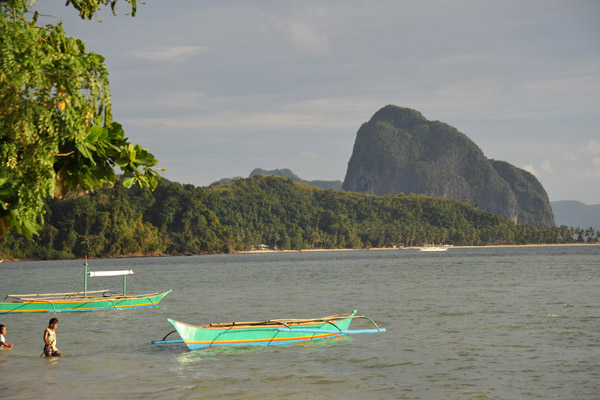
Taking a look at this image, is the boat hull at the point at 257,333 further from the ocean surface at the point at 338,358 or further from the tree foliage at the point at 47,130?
the tree foliage at the point at 47,130

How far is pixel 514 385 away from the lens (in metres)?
16.7

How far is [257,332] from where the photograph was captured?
21500 millimetres

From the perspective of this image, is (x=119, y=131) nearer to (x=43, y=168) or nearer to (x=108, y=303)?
(x=43, y=168)

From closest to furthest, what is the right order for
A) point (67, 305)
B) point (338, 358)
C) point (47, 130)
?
point (47, 130) → point (338, 358) → point (67, 305)

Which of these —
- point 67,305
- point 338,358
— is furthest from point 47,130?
point 67,305

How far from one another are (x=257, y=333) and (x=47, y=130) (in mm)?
14777

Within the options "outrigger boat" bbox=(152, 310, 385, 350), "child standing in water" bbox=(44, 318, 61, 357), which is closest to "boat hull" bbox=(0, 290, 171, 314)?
"child standing in water" bbox=(44, 318, 61, 357)

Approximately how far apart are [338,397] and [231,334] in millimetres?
6515

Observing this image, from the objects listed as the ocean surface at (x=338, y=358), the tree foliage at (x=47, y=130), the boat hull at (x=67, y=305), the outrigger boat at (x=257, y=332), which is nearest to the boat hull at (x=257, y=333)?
the outrigger boat at (x=257, y=332)

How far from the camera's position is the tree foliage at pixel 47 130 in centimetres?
784

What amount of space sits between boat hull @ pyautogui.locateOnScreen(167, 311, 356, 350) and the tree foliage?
11981 mm

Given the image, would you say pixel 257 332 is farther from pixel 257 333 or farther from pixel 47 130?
pixel 47 130

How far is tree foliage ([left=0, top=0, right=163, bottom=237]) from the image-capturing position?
784 centimetres

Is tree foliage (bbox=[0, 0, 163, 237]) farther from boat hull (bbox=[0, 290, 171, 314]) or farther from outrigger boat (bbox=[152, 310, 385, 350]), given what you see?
boat hull (bbox=[0, 290, 171, 314])
